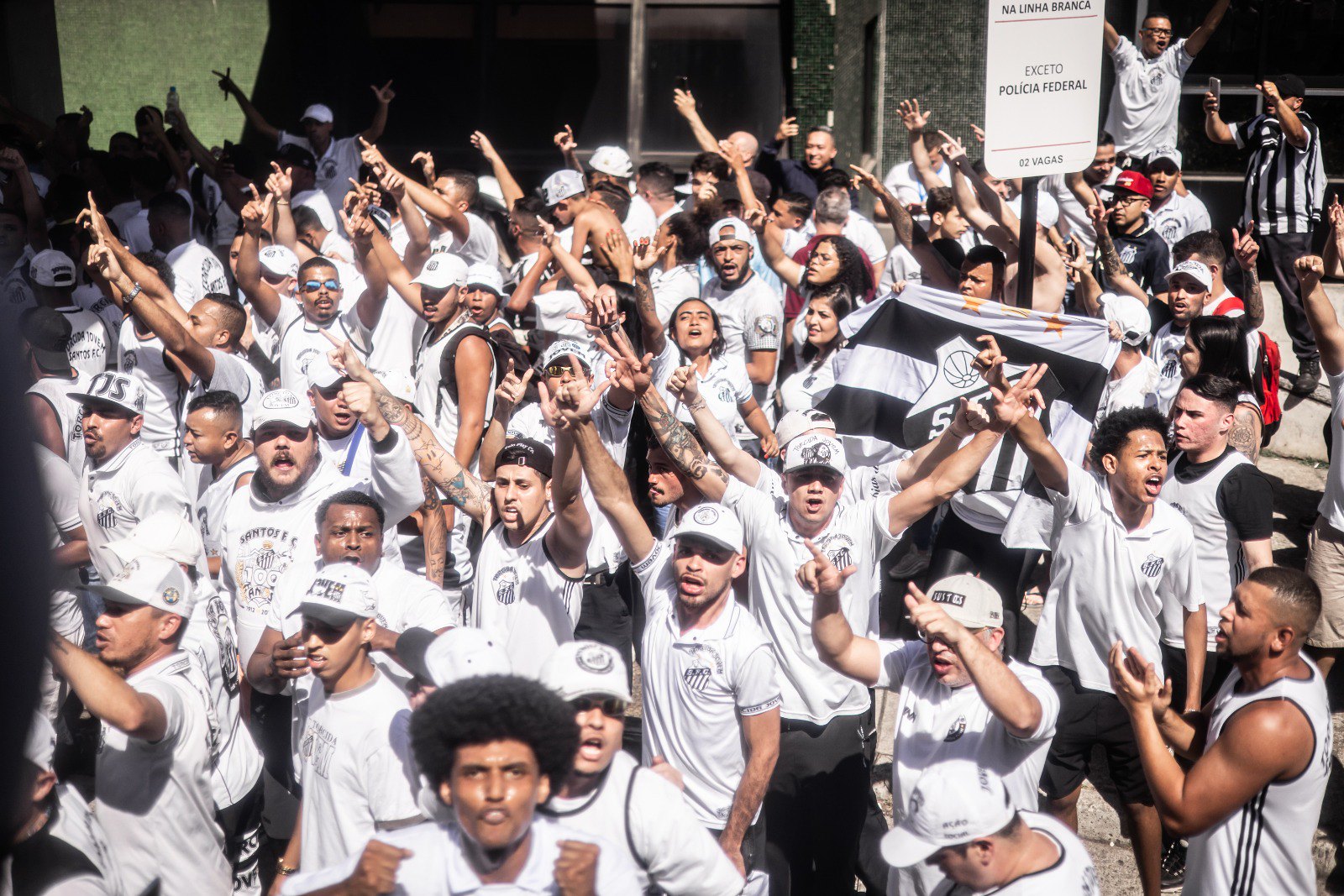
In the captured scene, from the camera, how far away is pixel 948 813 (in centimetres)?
352

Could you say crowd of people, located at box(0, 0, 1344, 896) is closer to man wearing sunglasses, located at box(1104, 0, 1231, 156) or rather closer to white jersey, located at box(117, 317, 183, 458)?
white jersey, located at box(117, 317, 183, 458)

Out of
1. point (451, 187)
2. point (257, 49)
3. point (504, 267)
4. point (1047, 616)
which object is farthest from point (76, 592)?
point (257, 49)

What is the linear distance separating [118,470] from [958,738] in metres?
3.83

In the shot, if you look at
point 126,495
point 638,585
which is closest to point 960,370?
point 638,585

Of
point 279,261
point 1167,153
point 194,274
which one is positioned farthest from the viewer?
point 1167,153

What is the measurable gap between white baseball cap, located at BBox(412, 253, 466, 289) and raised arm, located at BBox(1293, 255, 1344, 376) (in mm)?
4303

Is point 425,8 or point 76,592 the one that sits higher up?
point 425,8

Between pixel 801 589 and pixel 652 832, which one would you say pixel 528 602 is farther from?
pixel 652 832

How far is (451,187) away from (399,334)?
2.44 m

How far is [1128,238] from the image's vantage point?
8.85m

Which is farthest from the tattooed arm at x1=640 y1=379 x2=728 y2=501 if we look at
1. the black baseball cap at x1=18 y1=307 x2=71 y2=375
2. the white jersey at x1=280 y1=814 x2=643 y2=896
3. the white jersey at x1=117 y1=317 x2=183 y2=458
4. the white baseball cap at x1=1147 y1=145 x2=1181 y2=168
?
the white baseball cap at x1=1147 y1=145 x2=1181 y2=168

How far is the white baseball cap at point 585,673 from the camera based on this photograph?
3.70 meters

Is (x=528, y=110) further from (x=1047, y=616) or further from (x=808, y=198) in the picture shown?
(x=1047, y=616)

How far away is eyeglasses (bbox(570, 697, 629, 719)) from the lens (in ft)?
12.1
